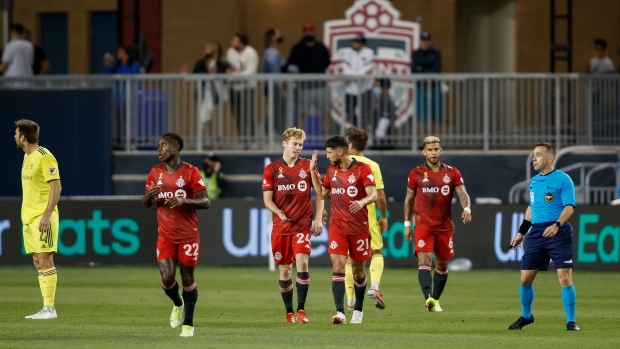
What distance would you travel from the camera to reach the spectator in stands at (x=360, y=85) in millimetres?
26672

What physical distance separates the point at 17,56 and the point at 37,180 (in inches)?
500

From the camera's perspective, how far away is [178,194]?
526 inches

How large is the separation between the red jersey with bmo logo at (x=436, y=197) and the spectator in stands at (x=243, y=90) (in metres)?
10.8

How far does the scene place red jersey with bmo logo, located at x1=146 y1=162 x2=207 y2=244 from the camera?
1333 centimetres

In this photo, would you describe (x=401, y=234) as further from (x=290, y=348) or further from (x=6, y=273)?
(x=290, y=348)

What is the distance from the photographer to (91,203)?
80.5 ft

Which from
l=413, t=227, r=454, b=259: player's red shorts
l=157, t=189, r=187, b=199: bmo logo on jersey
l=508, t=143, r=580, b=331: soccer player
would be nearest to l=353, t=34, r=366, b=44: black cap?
l=413, t=227, r=454, b=259: player's red shorts

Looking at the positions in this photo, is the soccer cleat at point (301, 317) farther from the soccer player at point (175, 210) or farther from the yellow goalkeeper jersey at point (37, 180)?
the yellow goalkeeper jersey at point (37, 180)

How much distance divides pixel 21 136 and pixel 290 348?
480cm

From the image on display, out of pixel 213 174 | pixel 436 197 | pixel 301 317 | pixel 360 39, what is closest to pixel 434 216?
pixel 436 197

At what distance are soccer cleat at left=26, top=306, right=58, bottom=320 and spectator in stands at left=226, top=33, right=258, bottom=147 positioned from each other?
39.9 ft

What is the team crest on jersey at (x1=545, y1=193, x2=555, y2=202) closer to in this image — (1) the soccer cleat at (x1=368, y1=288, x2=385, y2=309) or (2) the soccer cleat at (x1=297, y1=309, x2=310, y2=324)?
(2) the soccer cleat at (x1=297, y1=309, x2=310, y2=324)

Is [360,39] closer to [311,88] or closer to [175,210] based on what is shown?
[311,88]

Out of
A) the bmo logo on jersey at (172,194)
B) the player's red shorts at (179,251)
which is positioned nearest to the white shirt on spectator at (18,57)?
the bmo logo on jersey at (172,194)
